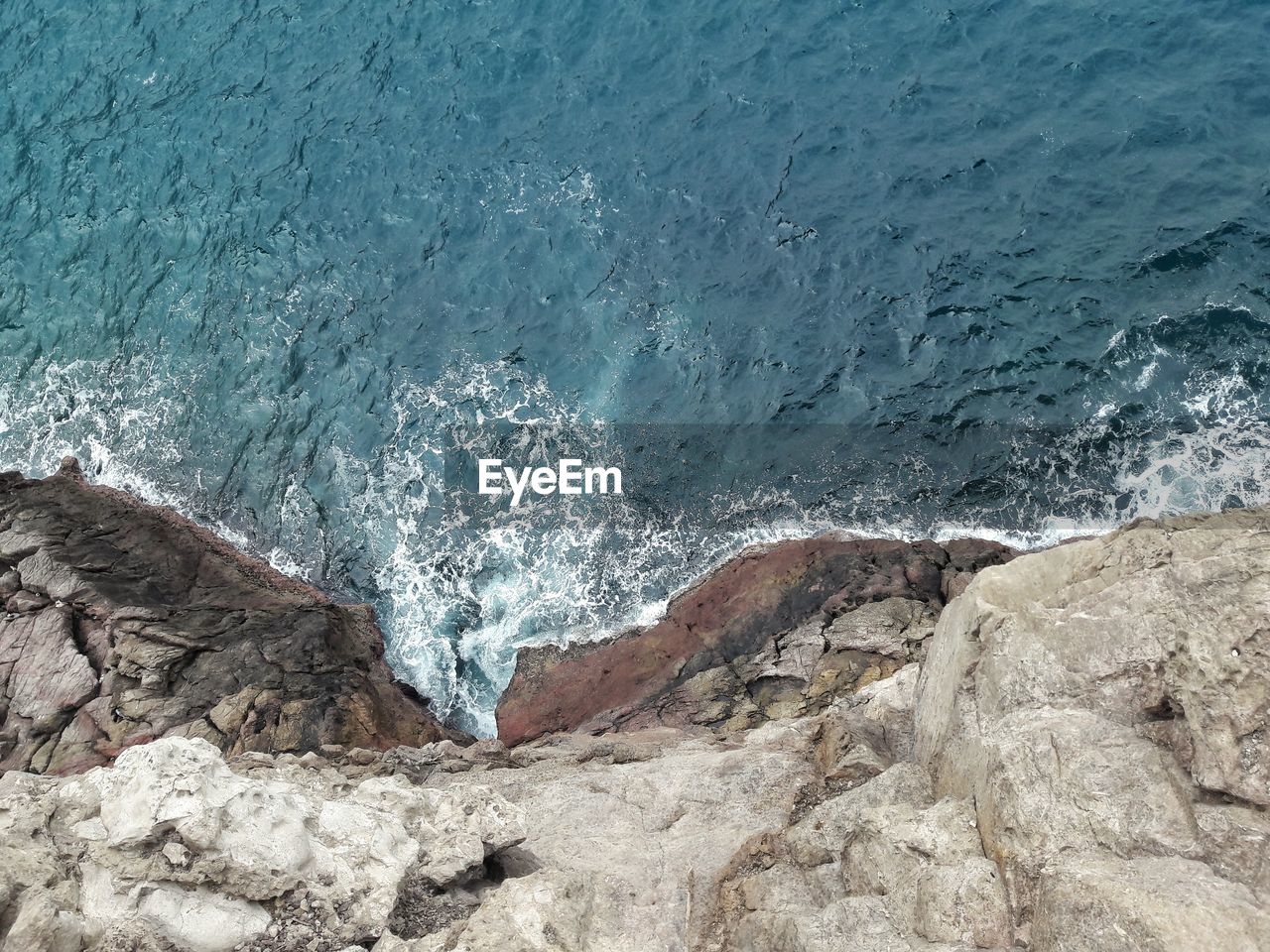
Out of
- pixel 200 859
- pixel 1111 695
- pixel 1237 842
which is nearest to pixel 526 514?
pixel 200 859

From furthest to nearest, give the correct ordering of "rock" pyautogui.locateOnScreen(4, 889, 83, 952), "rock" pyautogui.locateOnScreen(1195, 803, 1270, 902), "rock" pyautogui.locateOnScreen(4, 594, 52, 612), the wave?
the wave → "rock" pyautogui.locateOnScreen(4, 594, 52, 612) → "rock" pyautogui.locateOnScreen(4, 889, 83, 952) → "rock" pyautogui.locateOnScreen(1195, 803, 1270, 902)

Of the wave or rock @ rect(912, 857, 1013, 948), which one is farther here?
the wave

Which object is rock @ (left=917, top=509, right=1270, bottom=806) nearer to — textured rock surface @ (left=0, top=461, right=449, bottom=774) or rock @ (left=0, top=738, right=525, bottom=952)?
rock @ (left=0, top=738, right=525, bottom=952)

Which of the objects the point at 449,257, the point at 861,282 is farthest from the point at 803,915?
the point at 449,257

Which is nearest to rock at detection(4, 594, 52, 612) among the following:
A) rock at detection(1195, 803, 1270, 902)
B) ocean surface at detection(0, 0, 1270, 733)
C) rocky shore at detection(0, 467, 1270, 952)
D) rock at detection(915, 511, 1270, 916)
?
rocky shore at detection(0, 467, 1270, 952)

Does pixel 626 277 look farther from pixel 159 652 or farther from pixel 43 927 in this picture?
pixel 43 927

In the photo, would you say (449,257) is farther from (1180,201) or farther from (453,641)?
(1180,201)
